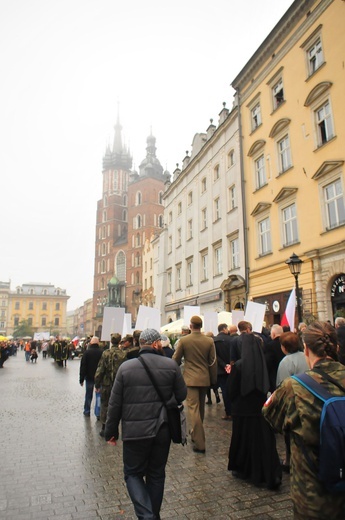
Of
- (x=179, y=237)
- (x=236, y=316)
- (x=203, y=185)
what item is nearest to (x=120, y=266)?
(x=179, y=237)

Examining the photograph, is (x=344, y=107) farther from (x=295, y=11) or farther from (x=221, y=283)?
(x=221, y=283)

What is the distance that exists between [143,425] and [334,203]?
14636 mm

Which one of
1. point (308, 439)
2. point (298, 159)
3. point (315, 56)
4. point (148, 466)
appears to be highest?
point (315, 56)

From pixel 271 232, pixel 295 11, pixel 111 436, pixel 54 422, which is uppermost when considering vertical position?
pixel 295 11

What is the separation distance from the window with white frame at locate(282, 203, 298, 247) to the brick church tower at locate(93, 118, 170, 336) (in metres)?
44.5

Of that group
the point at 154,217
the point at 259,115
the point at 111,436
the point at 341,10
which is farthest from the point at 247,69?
the point at 154,217

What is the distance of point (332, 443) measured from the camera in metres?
2.12

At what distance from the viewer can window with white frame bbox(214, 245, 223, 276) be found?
25.6 m

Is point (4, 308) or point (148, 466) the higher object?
point (4, 308)

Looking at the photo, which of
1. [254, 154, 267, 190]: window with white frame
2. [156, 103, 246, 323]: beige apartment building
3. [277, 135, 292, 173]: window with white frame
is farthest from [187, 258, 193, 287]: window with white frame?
[277, 135, 292, 173]: window with white frame

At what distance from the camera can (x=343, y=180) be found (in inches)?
593

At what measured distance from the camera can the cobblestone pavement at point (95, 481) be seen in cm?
407

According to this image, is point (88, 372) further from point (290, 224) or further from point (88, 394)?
point (290, 224)

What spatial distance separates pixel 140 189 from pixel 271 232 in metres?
55.3
